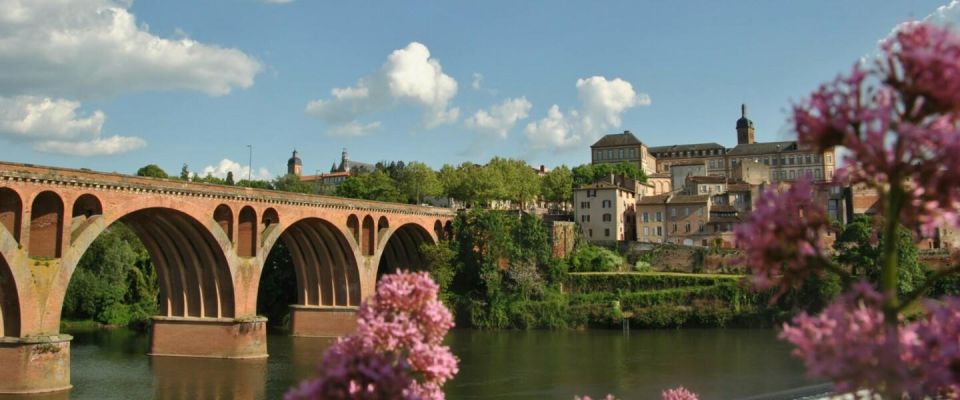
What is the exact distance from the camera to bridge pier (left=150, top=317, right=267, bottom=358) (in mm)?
48812

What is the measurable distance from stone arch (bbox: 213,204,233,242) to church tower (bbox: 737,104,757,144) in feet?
417

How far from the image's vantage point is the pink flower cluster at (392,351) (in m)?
6.38

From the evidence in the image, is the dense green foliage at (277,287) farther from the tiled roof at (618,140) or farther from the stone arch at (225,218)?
the tiled roof at (618,140)

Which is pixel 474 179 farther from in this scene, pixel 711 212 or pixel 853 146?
pixel 853 146

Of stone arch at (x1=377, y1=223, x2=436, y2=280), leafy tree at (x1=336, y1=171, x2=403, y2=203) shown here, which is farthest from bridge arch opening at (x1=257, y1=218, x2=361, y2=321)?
leafy tree at (x1=336, y1=171, x2=403, y2=203)

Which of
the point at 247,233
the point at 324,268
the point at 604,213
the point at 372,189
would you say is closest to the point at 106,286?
the point at 324,268

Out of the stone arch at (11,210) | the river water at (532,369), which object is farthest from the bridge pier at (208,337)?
the stone arch at (11,210)

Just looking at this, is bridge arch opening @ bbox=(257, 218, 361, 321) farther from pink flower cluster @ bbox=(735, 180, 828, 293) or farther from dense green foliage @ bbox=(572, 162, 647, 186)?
pink flower cluster @ bbox=(735, 180, 828, 293)

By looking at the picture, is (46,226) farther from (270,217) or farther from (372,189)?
(372,189)

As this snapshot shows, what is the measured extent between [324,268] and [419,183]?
3884 cm

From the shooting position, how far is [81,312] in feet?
228

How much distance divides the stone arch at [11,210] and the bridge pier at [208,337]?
15.9 m

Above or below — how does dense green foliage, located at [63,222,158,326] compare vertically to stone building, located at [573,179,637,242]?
below

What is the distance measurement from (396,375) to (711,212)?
269ft
